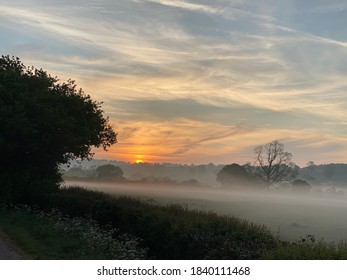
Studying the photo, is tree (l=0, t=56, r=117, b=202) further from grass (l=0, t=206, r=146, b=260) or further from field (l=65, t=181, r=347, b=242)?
field (l=65, t=181, r=347, b=242)

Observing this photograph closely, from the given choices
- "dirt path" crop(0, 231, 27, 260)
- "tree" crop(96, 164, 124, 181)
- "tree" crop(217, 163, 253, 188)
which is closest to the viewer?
"dirt path" crop(0, 231, 27, 260)

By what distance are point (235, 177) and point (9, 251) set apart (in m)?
103

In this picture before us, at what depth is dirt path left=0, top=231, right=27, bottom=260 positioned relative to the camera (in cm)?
1542

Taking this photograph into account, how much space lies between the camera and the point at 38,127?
33.7 metres

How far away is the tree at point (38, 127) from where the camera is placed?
32.0 metres

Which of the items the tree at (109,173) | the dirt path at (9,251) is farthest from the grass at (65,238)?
the tree at (109,173)

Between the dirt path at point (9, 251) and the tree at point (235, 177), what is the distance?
96.3 m

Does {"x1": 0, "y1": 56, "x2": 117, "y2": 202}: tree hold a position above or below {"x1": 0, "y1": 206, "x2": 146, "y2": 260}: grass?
above

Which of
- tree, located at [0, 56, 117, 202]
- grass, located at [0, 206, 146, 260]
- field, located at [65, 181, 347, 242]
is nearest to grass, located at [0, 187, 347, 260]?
grass, located at [0, 206, 146, 260]

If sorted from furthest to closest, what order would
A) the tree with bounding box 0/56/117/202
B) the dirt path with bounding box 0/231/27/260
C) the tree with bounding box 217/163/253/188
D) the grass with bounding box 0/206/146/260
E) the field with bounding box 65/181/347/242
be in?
the tree with bounding box 217/163/253/188 < the field with bounding box 65/181/347/242 < the tree with bounding box 0/56/117/202 < the grass with bounding box 0/206/146/260 < the dirt path with bounding box 0/231/27/260

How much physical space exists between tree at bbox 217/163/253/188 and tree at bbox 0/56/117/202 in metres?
78.1

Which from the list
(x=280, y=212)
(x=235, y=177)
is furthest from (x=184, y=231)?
(x=235, y=177)

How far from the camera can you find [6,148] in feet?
106
